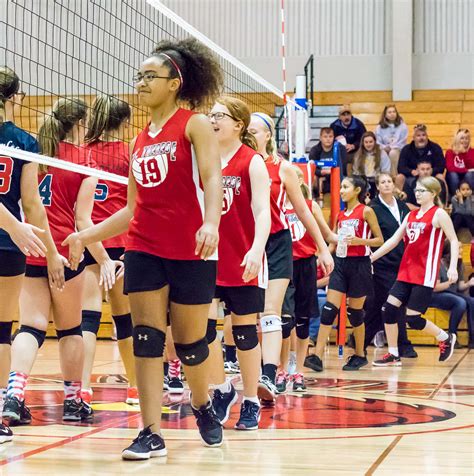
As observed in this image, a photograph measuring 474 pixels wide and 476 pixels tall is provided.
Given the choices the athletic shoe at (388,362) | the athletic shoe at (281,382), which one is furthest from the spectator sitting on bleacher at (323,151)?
the athletic shoe at (281,382)

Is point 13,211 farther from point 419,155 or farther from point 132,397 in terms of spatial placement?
point 419,155

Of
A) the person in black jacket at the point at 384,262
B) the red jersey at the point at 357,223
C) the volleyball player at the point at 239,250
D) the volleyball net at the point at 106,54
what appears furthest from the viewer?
the person in black jacket at the point at 384,262

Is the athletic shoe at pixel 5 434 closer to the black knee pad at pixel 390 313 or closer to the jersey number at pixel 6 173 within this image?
the jersey number at pixel 6 173

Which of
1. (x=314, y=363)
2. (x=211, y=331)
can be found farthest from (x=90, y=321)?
(x=314, y=363)

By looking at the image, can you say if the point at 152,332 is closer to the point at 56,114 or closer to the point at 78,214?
the point at 78,214

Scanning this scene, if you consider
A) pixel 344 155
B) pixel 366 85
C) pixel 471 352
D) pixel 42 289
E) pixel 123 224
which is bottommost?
pixel 471 352

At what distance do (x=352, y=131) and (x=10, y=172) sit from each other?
10.6 m

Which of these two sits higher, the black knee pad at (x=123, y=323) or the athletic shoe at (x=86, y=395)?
the black knee pad at (x=123, y=323)

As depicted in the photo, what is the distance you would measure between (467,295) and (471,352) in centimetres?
81

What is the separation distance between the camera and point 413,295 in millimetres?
9031

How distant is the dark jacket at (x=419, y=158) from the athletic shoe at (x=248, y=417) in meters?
9.35

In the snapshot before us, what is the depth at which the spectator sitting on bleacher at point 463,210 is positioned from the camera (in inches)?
498

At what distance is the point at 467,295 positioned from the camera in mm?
11156

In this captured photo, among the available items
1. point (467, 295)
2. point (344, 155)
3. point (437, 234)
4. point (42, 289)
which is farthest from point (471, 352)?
point (42, 289)
